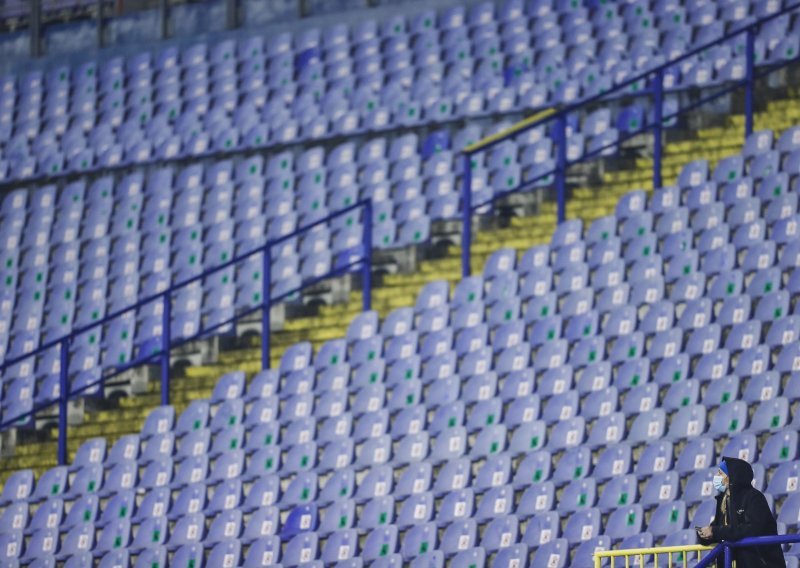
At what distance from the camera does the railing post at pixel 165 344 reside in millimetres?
15195

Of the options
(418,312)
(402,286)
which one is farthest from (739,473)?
(402,286)

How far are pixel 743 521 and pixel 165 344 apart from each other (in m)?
7.02

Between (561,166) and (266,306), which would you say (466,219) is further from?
(266,306)

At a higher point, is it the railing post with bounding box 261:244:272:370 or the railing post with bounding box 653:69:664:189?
the railing post with bounding box 653:69:664:189

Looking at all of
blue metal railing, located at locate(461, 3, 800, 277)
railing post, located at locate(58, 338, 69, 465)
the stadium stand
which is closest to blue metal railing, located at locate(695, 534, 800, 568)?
the stadium stand

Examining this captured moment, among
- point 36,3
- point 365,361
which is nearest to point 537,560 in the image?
point 365,361

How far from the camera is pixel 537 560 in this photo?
11.7m

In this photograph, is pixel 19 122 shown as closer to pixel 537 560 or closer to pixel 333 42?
pixel 333 42

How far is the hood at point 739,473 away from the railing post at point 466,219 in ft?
18.5

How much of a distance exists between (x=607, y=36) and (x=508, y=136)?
2.99 m

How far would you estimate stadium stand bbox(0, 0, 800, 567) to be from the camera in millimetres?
12398

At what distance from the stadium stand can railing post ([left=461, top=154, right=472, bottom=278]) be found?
7.6 inches

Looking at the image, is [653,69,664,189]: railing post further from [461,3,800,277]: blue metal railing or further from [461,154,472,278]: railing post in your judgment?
[461,154,472,278]: railing post

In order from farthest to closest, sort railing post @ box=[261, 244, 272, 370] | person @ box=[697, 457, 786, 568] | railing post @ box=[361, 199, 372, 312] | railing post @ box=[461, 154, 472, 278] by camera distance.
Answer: railing post @ box=[361, 199, 372, 312], railing post @ box=[261, 244, 272, 370], railing post @ box=[461, 154, 472, 278], person @ box=[697, 457, 786, 568]
